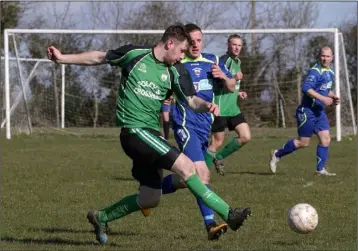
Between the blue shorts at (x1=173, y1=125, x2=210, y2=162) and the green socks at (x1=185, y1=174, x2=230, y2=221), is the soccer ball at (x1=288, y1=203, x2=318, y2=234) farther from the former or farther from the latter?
the blue shorts at (x1=173, y1=125, x2=210, y2=162)

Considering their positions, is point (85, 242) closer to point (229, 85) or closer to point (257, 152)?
point (229, 85)

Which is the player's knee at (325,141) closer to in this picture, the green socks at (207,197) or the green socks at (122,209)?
the green socks at (122,209)

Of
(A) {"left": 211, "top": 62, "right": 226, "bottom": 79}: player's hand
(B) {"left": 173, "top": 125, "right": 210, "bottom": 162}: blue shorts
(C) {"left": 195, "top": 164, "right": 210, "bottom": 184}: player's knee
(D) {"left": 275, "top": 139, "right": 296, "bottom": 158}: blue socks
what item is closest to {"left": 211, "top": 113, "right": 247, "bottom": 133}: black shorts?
(D) {"left": 275, "top": 139, "right": 296, "bottom": 158}: blue socks

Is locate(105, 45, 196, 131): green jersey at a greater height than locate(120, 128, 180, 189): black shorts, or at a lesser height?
greater

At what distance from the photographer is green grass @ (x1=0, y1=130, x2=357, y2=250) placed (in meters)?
6.80

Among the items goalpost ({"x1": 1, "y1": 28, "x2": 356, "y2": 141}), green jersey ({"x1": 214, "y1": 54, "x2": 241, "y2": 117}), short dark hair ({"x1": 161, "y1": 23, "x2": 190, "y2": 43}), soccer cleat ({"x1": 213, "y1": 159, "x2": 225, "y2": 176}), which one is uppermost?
short dark hair ({"x1": 161, "y1": 23, "x2": 190, "y2": 43})

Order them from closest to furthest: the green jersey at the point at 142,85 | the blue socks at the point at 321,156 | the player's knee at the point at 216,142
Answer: the green jersey at the point at 142,85, the player's knee at the point at 216,142, the blue socks at the point at 321,156

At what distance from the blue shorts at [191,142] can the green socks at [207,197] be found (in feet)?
4.00

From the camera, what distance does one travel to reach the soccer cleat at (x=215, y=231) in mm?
6625

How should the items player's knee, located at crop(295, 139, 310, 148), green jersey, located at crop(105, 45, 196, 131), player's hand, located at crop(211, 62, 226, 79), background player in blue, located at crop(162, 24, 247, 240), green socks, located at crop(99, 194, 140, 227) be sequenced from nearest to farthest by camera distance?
green jersey, located at crop(105, 45, 196, 131) < green socks, located at crop(99, 194, 140, 227) < background player in blue, located at crop(162, 24, 247, 240) < player's hand, located at crop(211, 62, 226, 79) < player's knee, located at crop(295, 139, 310, 148)

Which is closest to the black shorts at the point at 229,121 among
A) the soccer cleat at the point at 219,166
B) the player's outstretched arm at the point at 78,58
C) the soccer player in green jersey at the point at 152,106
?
the soccer cleat at the point at 219,166

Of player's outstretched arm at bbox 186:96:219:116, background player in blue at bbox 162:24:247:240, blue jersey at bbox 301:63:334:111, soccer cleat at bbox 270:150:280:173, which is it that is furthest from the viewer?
soccer cleat at bbox 270:150:280:173

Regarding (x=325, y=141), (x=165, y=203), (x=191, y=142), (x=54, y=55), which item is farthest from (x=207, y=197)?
(x=325, y=141)

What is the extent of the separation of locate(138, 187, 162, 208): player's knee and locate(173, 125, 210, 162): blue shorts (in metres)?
1.07
